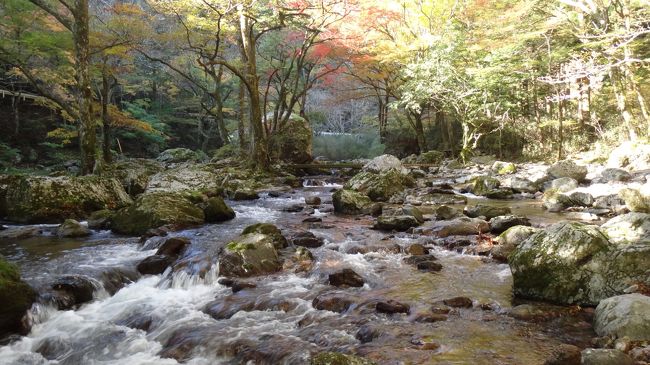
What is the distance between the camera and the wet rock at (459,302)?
4.30m

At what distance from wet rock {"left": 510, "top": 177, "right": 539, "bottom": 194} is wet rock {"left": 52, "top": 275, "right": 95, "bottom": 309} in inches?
425

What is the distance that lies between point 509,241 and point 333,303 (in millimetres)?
3099

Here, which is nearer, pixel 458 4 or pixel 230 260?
pixel 230 260

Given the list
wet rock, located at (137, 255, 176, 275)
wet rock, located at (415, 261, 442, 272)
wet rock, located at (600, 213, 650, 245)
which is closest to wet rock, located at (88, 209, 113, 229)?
wet rock, located at (137, 255, 176, 275)

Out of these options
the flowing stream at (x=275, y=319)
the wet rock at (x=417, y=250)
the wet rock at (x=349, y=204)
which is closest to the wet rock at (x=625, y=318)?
the flowing stream at (x=275, y=319)

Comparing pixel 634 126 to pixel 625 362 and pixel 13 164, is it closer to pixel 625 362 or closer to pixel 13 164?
pixel 625 362

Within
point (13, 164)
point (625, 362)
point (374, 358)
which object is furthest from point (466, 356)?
point (13, 164)

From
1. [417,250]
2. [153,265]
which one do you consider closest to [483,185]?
[417,250]

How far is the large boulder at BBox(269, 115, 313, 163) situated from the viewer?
20.9 meters

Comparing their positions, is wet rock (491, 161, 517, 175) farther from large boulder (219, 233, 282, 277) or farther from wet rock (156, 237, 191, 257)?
wet rock (156, 237, 191, 257)

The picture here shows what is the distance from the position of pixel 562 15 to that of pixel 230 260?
1564 centimetres

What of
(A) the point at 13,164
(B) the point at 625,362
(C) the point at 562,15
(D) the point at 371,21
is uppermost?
(D) the point at 371,21

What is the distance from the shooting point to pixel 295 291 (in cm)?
497

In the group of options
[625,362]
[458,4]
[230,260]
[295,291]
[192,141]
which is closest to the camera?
[625,362]
